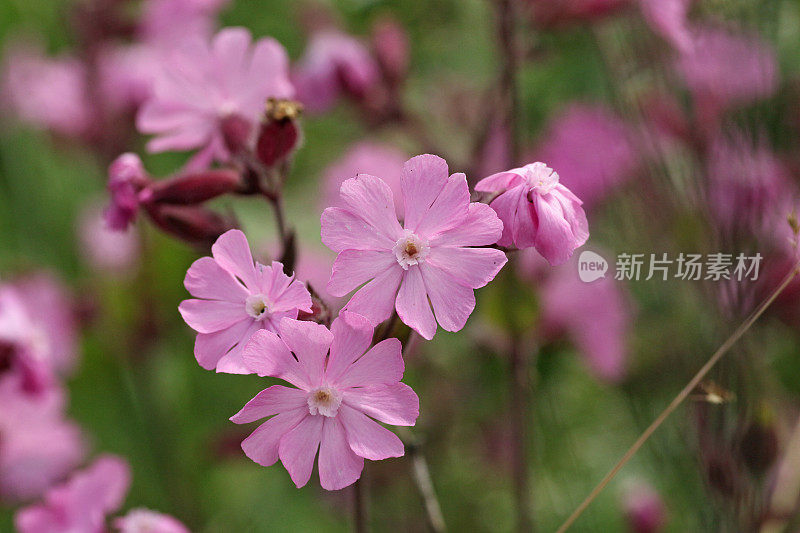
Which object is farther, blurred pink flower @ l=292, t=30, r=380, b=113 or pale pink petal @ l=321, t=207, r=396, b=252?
blurred pink flower @ l=292, t=30, r=380, b=113

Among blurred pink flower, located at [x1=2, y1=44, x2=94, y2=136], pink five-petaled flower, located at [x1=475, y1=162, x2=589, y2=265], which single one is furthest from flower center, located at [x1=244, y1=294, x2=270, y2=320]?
blurred pink flower, located at [x1=2, y1=44, x2=94, y2=136]

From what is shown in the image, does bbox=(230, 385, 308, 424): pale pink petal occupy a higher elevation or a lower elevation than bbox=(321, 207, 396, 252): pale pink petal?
lower

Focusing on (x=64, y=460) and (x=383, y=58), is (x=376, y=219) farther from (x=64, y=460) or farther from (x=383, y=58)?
(x=64, y=460)

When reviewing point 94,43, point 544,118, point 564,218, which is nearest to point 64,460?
point 94,43

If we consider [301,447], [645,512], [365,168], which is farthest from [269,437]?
[365,168]

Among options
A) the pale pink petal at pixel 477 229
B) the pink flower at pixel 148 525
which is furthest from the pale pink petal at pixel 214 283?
the pink flower at pixel 148 525

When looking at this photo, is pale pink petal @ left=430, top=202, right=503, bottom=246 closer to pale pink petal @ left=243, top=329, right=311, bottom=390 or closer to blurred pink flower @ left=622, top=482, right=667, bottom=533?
pale pink petal @ left=243, top=329, right=311, bottom=390
